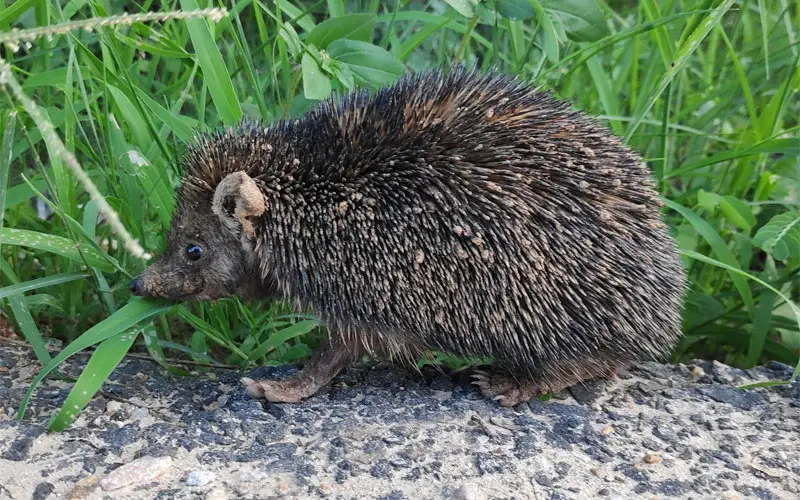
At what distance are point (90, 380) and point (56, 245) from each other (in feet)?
2.37

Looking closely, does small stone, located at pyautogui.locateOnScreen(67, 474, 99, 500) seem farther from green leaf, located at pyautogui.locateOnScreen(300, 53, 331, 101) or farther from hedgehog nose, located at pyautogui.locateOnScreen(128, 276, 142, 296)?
green leaf, located at pyautogui.locateOnScreen(300, 53, 331, 101)

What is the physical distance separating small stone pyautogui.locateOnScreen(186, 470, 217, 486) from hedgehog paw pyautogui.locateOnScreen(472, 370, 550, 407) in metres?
1.42

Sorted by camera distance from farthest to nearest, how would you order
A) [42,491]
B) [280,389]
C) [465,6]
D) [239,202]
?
[465,6]
[280,389]
[239,202]
[42,491]

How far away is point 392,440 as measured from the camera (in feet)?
11.3

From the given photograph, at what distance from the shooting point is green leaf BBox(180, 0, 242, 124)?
4.04 m

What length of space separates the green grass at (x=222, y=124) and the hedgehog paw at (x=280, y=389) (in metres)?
0.26

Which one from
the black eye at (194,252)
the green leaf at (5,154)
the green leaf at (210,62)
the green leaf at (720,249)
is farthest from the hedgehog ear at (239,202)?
the green leaf at (720,249)

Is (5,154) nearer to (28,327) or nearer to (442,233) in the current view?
(28,327)

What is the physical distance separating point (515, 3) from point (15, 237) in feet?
8.87

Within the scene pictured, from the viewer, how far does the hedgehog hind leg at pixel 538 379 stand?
12.8 ft

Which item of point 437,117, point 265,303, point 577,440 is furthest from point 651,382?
point 265,303

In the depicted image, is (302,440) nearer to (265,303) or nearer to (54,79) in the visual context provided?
(265,303)

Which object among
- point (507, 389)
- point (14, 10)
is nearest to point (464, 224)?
point (507, 389)

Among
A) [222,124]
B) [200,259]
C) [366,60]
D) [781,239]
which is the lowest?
[200,259]
